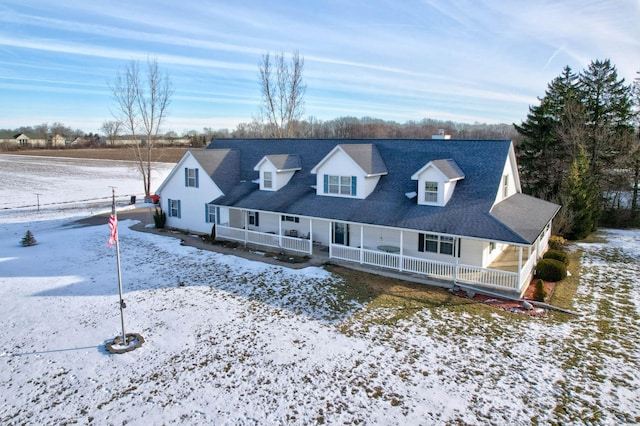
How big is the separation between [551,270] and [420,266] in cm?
587

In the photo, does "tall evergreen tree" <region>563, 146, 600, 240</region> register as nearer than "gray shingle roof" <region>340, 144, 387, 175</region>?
No

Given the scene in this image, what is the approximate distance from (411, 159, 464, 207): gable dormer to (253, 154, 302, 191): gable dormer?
28.7 ft

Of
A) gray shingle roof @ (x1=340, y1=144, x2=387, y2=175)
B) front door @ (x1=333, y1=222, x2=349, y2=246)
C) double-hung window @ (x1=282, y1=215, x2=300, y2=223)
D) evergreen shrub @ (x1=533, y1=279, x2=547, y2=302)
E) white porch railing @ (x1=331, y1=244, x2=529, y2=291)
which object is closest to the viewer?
evergreen shrub @ (x1=533, y1=279, x2=547, y2=302)

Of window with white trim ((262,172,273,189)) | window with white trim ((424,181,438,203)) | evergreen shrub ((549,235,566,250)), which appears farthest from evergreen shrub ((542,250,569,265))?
window with white trim ((262,172,273,189))

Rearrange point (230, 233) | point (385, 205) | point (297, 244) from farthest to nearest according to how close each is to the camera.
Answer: point (230, 233)
point (297, 244)
point (385, 205)

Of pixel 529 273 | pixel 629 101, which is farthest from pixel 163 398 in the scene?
pixel 629 101

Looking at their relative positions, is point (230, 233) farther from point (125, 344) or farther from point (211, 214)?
point (125, 344)

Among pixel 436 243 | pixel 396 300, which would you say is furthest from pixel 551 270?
pixel 396 300

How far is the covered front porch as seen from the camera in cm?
1723

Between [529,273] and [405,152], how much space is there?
29.0ft

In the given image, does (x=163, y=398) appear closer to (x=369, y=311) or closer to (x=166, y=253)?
(x=369, y=311)

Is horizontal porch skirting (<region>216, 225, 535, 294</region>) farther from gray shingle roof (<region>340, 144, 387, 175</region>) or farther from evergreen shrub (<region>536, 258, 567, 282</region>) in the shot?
gray shingle roof (<region>340, 144, 387, 175</region>)

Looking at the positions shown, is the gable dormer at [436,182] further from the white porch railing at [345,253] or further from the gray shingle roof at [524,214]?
the white porch railing at [345,253]

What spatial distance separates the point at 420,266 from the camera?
60.8 ft
